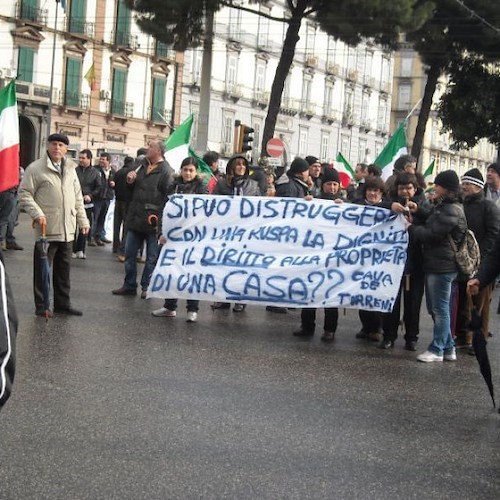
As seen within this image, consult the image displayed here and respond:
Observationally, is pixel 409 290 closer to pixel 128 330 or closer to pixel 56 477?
pixel 128 330

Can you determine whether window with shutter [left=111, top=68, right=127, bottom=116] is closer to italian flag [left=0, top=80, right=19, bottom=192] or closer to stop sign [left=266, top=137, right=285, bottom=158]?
stop sign [left=266, top=137, right=285, bottom=158]

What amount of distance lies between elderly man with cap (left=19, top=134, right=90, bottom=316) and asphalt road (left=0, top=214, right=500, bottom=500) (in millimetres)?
415

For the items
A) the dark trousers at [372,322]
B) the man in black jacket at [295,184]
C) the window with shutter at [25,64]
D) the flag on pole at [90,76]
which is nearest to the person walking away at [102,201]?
the man in black jacket at [295,184]

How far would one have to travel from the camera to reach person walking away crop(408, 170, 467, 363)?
8.48 metres

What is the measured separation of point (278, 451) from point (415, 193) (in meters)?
4.63

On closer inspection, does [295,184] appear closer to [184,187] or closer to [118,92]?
[184,187]

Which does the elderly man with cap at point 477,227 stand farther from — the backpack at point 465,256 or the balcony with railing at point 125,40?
the balcony with railing at point 125,40

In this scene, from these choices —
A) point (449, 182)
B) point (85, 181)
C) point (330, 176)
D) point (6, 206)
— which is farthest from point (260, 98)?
point (449, 182)

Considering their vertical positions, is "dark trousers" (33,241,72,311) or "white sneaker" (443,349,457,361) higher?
"dark trousers" (33,241,72,311)

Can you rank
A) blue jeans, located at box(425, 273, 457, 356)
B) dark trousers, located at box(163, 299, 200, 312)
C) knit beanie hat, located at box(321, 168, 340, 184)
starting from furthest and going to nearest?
1. knit beanie hat, located at box(321, 168, 340, 184)
2. dark trousers, located at box(163, 299, 200, 312)
3. blue jeans, located at box(425, 273, 457, 356)

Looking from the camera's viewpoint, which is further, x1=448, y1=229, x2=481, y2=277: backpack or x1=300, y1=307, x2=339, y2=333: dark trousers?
x1=300, y1=307, x2=339, y2=333: dark trousers

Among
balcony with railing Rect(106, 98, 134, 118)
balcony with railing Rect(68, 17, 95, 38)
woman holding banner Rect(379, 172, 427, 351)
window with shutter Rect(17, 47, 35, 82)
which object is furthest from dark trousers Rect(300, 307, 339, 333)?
balcony with railing Rect(106, 98, 134, 118)

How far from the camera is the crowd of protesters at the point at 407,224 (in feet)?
28.2

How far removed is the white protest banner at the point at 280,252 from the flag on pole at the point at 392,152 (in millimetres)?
6220
